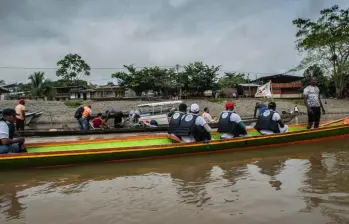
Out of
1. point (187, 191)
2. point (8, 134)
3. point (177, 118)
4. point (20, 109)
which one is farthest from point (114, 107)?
point (187, 191)

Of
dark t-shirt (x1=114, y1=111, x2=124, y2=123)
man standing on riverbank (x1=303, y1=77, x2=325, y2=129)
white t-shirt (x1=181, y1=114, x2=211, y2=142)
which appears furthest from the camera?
dark t-shirt (x1=114, y1=111, x2=124, y2=123)

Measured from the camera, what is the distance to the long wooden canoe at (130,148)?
21.7ft

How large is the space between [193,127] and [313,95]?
4248mm

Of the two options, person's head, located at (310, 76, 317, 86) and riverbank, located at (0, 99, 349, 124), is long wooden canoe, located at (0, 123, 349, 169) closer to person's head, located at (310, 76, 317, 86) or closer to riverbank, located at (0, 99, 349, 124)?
person's head, located at (310, 76, 317, 86)

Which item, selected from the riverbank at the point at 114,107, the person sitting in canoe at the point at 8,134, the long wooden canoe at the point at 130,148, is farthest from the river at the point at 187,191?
the riverbank at the point at 114,107

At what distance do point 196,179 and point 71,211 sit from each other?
7.62 ft

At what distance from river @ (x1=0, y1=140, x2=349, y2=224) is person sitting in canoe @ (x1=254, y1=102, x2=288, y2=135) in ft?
4.24

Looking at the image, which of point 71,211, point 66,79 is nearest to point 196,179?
point 71,211

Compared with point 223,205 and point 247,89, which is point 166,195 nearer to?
point 223,205

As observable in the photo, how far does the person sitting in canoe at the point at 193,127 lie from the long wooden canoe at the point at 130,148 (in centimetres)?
23

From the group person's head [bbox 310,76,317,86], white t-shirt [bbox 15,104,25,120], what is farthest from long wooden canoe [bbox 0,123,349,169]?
white t-shirt [bbox 15,104,25,120]

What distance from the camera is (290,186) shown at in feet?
16.3

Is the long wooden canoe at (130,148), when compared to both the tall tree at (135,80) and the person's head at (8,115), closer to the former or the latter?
the person's head at (8,115)

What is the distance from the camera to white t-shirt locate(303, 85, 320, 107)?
31.4ft
